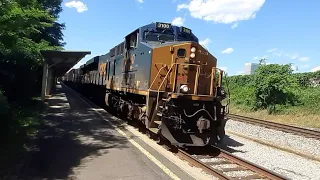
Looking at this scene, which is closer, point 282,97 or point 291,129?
point 291,129

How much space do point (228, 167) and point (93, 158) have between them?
10.9 ft

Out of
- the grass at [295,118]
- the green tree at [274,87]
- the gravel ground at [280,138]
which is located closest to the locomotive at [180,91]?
the gravel ground at [280,138]

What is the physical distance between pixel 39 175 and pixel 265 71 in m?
20.1

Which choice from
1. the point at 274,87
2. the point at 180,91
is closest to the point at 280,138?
the point at 180,91

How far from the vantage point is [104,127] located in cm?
1226

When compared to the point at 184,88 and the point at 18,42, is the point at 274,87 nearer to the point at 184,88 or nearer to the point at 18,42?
the point at 184,88

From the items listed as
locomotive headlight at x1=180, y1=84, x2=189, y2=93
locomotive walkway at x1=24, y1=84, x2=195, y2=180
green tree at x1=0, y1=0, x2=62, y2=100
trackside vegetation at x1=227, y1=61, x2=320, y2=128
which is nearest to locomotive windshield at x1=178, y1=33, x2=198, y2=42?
locomotive headlight at x1=180, y1=84, x2=189, y2=93

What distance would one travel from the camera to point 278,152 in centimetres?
1080

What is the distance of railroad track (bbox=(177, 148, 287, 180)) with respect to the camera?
705cm

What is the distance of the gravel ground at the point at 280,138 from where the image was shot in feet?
39.1

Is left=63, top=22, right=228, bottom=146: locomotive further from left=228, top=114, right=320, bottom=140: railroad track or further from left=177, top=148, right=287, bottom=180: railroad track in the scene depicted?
left=228, top=114, right=320, bottom=140: railroad track

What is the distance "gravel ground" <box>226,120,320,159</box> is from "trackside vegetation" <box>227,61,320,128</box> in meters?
3.78

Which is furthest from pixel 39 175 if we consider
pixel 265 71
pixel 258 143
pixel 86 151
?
pixel 265 71

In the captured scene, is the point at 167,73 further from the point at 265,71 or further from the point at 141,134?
the point at 265,71
